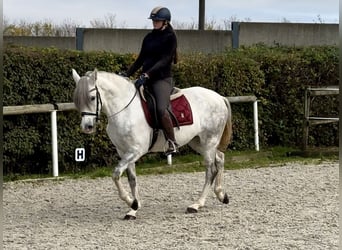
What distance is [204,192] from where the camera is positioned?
8133 mm

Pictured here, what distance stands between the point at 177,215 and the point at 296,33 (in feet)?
35.7

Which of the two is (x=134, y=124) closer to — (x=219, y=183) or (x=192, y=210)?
(x=192, y=210)

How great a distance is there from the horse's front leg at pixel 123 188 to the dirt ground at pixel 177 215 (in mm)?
132

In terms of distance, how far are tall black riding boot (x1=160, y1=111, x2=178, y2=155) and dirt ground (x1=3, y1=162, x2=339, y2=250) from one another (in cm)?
75

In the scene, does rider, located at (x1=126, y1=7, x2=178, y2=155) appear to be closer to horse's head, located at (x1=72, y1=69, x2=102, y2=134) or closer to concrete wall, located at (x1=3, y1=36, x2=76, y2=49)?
horse's head, located at (x1=72, y1=69, x2=102, y2=134)

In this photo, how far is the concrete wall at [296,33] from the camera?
17.5m

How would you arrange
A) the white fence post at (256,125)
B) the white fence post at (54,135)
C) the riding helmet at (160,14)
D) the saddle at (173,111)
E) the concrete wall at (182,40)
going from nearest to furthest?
the riding helmet at (160,14) → the saddle at (173,111) → the white fence post at (54,135) → the white fence post at (256,125) → the concrete wall at (182,40)

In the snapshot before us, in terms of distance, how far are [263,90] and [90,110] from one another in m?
6.58

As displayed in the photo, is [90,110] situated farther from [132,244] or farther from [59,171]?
[59,171]

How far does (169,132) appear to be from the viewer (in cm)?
765

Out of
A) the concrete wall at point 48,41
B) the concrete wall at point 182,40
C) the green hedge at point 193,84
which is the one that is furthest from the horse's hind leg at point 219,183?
the concrete wall at point 48,41

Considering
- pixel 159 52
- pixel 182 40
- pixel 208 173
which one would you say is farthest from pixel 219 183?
pixel 182 40

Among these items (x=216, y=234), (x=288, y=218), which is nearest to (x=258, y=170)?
(x=288, y=218)

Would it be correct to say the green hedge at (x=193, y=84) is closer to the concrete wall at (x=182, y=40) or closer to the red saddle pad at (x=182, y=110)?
the concrete wall at (x=182, y=40)
